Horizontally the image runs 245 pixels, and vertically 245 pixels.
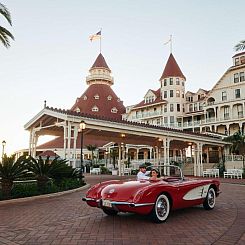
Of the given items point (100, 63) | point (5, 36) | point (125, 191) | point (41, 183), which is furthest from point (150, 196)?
point (100, 63)

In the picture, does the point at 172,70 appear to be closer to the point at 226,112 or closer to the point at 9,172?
the point at 226,112

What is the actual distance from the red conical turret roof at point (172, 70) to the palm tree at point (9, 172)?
42.9 m

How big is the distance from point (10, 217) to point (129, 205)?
138 inches

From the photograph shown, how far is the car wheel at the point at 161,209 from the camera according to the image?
→ 6.75 meters

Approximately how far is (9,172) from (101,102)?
185 feet

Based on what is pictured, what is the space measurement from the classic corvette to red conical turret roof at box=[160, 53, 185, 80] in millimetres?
44889

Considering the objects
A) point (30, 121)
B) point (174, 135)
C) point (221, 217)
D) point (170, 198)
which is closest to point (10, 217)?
point (170, 198)

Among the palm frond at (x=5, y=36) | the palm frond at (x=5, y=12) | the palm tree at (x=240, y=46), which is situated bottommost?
the palm frond at (x=5, y=36)

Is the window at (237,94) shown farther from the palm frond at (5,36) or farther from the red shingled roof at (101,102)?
the palm frond at (5,36)

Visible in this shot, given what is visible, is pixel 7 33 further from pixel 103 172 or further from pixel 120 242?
pixel 103 172

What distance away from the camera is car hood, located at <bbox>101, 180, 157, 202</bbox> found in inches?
255

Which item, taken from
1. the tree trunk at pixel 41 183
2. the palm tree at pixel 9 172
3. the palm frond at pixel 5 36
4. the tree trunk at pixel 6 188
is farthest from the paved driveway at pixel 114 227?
the palm frond at pixel 5 36

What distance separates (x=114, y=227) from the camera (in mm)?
6539

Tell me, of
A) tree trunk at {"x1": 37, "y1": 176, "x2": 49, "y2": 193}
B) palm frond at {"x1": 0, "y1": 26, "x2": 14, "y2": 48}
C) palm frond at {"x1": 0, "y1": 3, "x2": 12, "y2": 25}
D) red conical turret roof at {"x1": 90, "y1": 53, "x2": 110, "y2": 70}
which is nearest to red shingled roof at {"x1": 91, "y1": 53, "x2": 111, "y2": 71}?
red conical turret roof at {"x1": 90, "y1": 53, "x2": 110, "y2": 70}
